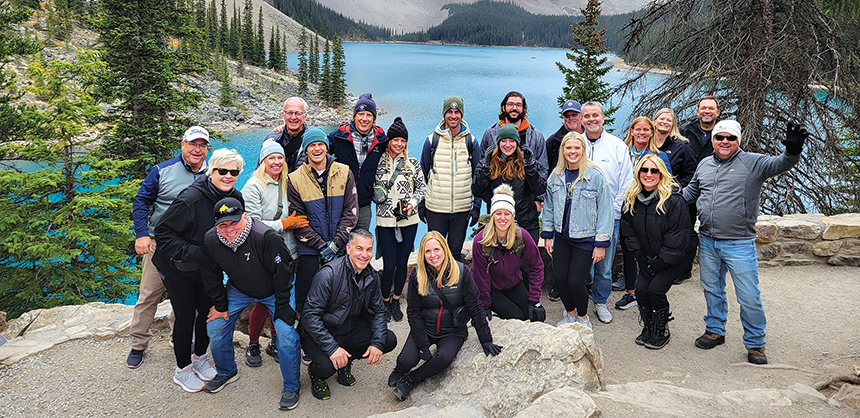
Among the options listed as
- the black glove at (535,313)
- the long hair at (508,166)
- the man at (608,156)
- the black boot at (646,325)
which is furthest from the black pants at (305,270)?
the black boot at (646,325)

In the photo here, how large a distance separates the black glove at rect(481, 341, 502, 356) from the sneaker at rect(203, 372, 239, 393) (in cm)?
218

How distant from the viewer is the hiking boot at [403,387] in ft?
12.9

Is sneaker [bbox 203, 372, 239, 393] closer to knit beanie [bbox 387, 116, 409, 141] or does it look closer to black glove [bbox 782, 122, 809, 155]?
knit beanie [bbox 387, 116, 409, 141]

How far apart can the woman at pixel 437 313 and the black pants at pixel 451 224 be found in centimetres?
111

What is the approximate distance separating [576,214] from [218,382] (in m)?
3.50

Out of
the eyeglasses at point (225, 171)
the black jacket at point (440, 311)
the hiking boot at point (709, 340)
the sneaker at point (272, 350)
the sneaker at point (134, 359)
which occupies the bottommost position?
the sneaker at point (134, 359)

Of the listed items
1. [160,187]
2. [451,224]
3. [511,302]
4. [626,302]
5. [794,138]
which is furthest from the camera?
[626,302]

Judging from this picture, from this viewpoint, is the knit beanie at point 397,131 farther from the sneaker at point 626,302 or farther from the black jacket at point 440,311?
the sneaker at point 626,302

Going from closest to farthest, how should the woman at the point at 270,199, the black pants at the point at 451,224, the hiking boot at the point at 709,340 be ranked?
the woman at the point at 270,199, the hiking boot at the point at 709,340, the black pants at the point at 451,224

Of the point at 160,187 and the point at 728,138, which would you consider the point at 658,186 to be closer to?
the point at 728,138

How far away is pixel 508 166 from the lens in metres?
4.73

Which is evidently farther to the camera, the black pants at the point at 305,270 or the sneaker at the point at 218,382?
the black pants at the point at 305,270

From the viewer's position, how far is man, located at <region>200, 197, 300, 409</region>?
353 cm

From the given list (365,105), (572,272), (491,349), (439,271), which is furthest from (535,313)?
(365,105)
